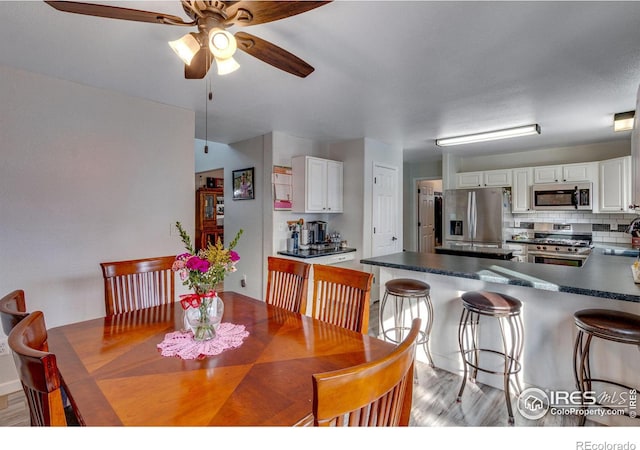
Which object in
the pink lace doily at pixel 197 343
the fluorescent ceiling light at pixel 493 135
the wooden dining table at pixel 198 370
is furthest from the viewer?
the fluorescent ceiling light at pixel 493 135

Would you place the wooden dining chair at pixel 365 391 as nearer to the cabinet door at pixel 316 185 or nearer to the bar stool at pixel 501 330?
the bar stool at pixel 501 330

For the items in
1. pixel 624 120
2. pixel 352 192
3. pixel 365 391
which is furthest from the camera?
pixel 352 192

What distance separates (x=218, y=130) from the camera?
12.8 ft

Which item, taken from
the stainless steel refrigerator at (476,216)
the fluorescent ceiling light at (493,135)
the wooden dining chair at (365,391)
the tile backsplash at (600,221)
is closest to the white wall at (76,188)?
the wooden dining chair at (365,391)

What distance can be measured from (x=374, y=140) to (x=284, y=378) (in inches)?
152

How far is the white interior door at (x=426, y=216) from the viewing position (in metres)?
6.58

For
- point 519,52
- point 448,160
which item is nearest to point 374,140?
point 448,160

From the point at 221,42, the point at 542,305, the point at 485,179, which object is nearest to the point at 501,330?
the point at 542,305

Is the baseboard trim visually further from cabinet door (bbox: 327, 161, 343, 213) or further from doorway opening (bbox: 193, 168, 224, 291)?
doorway opening (bbox: 193, 168, 224, 291)

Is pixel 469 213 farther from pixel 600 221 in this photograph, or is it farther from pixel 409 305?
pixel 409 305

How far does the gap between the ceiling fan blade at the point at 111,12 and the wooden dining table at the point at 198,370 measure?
135cm

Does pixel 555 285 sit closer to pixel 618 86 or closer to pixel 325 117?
pixel 618 86

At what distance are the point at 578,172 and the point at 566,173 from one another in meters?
0.13

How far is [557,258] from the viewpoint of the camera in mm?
4312
